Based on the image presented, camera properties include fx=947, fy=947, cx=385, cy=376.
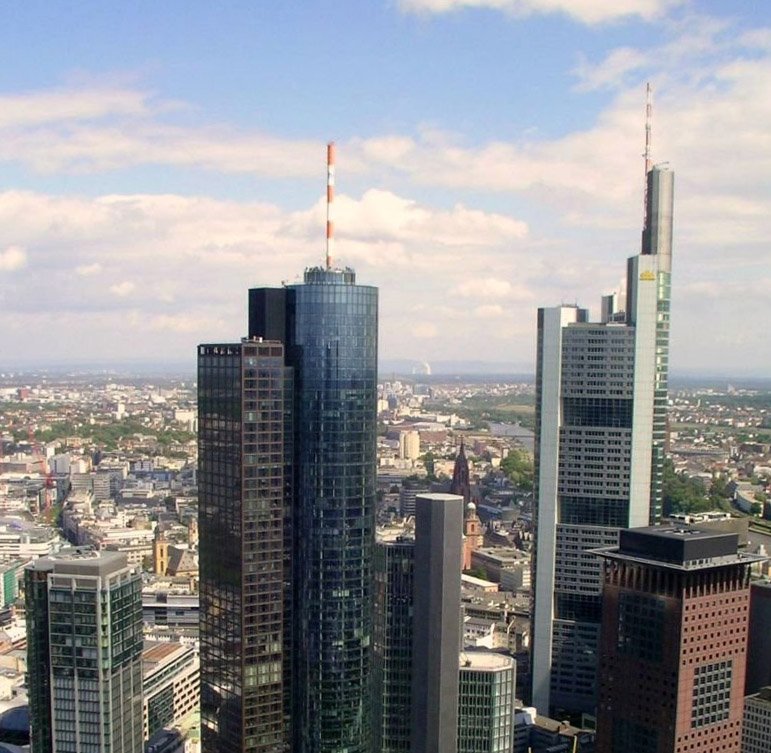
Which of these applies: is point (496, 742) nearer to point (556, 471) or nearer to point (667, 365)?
point (556, 471)

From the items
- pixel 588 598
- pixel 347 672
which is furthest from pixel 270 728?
pixel 588 598

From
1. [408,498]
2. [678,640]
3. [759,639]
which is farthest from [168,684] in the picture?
[408,498]

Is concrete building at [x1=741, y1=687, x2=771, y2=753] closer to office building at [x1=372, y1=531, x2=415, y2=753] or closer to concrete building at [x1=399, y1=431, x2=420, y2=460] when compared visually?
office building at [x1=372, y1=531, x2=415, y2=753]

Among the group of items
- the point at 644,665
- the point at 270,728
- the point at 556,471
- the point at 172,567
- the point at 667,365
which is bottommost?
the point at 172,567

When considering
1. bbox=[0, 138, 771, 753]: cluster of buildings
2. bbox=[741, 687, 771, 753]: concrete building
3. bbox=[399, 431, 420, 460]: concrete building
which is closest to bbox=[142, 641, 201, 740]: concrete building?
bbox=[0, 138, 771, 753]: cluster of buildings

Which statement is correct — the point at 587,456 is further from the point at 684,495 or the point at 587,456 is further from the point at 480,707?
the point at 684,495

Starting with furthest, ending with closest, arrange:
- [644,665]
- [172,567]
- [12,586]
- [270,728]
→ [172,567] < [12,586] < [270,728] < [644,665]
